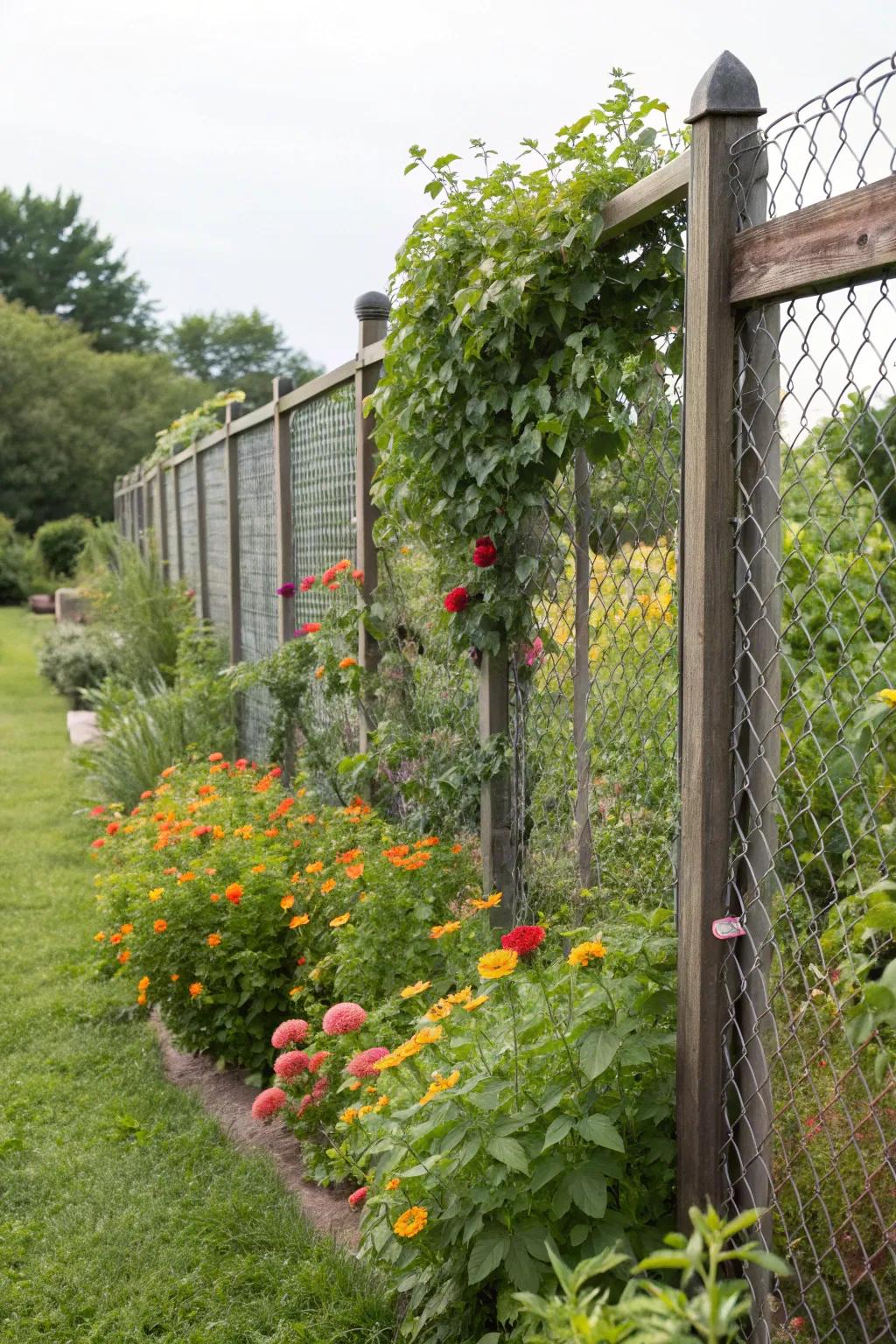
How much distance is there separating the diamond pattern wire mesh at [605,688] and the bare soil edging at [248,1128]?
846 millimetres

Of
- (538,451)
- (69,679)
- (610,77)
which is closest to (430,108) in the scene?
(610,77)

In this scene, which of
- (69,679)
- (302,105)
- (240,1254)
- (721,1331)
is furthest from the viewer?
(69,679)

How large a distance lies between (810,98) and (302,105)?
27.3 ft

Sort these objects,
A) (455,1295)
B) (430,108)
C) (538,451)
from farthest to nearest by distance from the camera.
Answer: (430,108)
(538,451)
(455,1295)

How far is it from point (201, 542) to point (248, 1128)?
20.4 ft

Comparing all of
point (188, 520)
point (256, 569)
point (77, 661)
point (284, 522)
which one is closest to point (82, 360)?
point (77, 661)

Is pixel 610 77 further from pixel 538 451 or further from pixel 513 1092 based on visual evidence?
pixel 513 1092

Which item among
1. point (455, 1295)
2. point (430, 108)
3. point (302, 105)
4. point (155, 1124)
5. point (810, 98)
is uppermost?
point (302, 105)

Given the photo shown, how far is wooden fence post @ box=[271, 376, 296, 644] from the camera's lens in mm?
5805

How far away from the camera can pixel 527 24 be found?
3.75 metres

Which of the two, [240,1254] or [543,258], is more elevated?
[543,258]

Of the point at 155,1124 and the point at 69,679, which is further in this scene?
the point at 69,679

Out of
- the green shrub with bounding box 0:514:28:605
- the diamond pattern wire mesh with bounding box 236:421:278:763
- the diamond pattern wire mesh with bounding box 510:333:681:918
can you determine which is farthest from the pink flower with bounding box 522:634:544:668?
the green shrub with bounding box 0:514:28:605

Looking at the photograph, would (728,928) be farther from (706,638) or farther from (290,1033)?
(290,1033)
